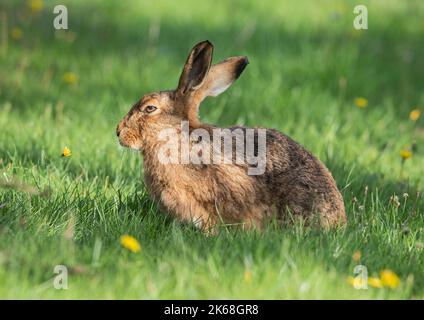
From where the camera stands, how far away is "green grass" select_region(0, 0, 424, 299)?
→ 4.17m

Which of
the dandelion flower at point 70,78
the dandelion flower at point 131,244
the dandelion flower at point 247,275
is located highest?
the dandelion flower at point 70,78

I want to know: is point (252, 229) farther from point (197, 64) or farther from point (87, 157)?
point (87, 157)

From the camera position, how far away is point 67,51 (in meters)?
8.71

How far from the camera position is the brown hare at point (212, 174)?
4.97m

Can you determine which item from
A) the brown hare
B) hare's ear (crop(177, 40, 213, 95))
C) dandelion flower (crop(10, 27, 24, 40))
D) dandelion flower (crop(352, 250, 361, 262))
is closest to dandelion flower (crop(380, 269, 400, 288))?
dandelion flower (crop(352, 250, 361, 262))

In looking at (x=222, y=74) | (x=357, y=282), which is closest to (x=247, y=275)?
(x=357, y=282)

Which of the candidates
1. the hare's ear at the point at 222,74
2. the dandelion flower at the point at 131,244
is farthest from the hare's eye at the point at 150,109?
the dandelion flower at the point at 131,244

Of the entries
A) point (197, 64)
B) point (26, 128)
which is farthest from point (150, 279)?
point (26, 128)

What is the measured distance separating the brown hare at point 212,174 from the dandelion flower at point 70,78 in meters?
2.34

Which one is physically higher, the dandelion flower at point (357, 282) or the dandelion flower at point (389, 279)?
the dandelion flower at point (389, 279)

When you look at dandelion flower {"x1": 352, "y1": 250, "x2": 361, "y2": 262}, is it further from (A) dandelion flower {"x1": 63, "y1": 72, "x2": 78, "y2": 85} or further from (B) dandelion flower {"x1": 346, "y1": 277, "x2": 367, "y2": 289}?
(A) dandelion flower {"x1": 63, "y1": 72, "x2": 78, "y2": 85}

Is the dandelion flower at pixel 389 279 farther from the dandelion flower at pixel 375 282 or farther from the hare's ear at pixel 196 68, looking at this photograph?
the hare's ear at pixel 196 68

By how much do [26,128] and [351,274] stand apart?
3192mm
